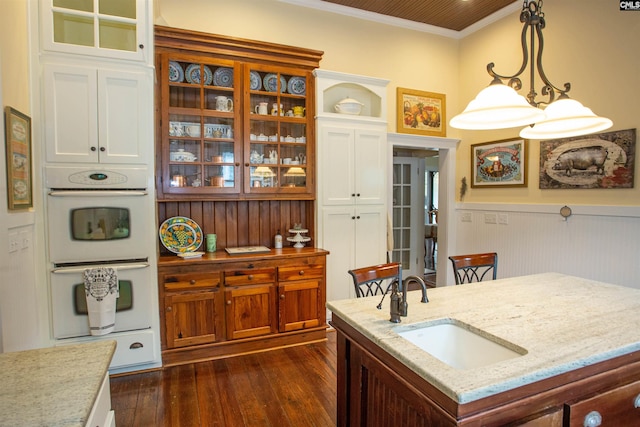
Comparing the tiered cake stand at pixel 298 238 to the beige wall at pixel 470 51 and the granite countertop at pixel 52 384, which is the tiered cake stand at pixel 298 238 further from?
the granite countertop at pixel 52 384

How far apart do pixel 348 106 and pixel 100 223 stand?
8.21 feet

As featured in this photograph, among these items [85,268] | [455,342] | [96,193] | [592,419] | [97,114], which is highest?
[97,114]

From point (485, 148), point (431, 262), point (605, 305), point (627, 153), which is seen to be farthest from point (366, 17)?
point (431, 262)

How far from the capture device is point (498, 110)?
5.08ft

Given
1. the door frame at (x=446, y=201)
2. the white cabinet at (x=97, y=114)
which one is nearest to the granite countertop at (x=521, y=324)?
the white cabinet at (x=97, y=114)

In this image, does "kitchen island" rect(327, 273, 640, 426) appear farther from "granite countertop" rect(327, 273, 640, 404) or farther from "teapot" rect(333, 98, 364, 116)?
"teapot" rect(333, 98, 364, 116)

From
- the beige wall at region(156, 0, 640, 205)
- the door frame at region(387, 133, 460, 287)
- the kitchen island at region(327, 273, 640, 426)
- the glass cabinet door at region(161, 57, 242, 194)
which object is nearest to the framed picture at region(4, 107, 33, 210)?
the glass cabinet door at region(161, 57, 242, 194)

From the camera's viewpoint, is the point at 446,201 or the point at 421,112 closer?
the point at 421,112

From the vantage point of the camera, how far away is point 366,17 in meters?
3.89

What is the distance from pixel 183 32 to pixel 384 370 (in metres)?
3.04

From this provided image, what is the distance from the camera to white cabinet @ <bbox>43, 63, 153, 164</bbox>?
2.36m

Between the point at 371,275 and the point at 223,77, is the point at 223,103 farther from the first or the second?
the point at 371,275

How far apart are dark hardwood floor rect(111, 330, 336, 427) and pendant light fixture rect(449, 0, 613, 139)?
77.2 inches

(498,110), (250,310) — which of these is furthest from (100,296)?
(498,110)
